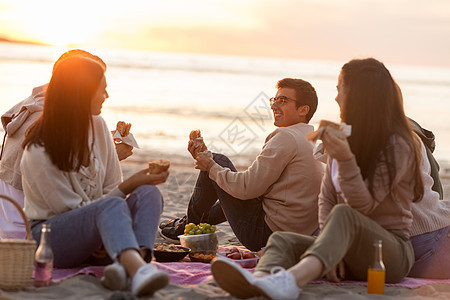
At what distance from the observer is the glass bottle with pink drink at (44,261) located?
151 inches

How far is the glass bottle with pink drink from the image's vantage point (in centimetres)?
384

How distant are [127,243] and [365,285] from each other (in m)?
1.57

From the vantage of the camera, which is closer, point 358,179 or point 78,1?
point 358,179

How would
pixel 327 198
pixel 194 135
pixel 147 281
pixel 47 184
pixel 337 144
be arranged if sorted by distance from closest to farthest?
pixel 147 281, pixel 337 144, pixel 47 184, pixel 327 198, pixel 194 135

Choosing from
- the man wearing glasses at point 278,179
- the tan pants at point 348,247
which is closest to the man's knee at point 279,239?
the tan pants at point 348,247

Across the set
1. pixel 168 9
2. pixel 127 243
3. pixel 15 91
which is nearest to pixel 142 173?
pixel 127 243

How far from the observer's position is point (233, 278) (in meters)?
3.76

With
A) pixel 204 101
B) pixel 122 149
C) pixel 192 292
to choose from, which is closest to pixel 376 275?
pixel 192 292

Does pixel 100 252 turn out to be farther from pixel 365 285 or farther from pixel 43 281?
pixel 365 285

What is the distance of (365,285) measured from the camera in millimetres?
4332

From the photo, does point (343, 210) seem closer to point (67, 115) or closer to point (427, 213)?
point (427, 213)

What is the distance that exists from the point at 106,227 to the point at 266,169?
1.55m

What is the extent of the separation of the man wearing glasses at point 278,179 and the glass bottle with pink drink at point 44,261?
5.53 feet

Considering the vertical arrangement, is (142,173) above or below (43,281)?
above
